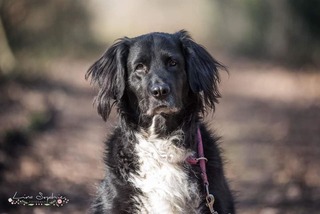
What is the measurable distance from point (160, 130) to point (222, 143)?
4.99 ft

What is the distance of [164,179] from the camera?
20.4 ft

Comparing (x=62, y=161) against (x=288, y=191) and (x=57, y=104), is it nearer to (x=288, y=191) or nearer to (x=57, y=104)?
(x=288, y=191)

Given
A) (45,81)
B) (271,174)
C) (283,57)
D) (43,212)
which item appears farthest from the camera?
(283,57)

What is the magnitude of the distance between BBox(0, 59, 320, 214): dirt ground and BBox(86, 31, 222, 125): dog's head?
0.48 meters

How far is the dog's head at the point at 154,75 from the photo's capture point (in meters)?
6.14

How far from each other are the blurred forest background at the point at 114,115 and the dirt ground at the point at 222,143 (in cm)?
3

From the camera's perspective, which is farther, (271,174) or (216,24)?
(216,24)

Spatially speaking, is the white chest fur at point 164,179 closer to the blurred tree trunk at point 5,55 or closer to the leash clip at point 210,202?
the leash clip at point 210,202

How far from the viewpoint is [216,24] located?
44812 mm

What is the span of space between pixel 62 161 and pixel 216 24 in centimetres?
3259

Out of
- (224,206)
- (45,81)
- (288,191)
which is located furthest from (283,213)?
(45,81)

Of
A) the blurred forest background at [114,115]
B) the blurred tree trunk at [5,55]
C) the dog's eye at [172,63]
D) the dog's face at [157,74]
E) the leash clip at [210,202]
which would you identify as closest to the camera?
the leash clip at [210,202]

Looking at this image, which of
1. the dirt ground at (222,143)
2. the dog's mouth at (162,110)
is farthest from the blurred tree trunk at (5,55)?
the dog's mouth at (162,110)

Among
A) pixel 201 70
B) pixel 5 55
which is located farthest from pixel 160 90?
pixel 5 55
